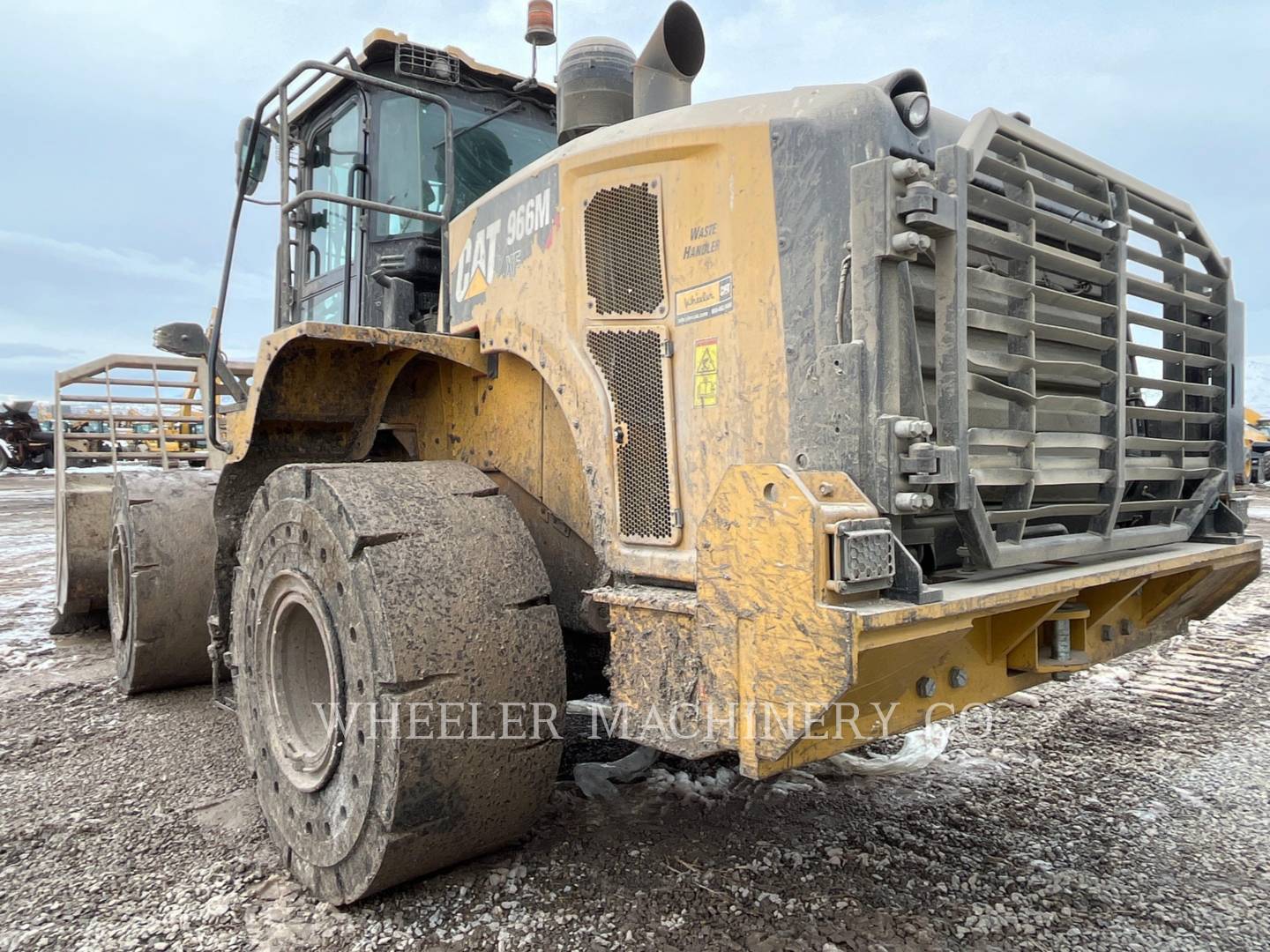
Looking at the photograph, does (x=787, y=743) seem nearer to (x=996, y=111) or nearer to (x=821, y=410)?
(x=821, y=410)

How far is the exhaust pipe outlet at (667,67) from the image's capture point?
2.90 meters

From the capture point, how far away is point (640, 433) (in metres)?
2.52

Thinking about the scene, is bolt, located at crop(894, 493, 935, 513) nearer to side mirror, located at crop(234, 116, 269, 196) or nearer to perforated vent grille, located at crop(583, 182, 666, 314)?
perforated vent grille, located at crop(583, 182, 666, 314)

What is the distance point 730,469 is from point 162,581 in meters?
3.75

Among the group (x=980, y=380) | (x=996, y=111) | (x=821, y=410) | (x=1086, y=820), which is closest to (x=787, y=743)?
(x=821, y=410)

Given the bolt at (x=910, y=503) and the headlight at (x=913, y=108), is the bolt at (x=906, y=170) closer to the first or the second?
the headlight at (x=913, y=108)

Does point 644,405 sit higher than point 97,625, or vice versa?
point 644,405

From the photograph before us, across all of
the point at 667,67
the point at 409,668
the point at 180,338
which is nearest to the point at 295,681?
the point at 409,668

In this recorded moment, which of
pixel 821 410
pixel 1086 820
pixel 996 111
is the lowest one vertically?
pixel 1086 820

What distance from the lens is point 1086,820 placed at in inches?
127

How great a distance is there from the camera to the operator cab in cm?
386

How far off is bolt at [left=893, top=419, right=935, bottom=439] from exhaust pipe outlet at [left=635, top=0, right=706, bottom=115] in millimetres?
1417

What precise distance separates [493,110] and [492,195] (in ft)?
4.04

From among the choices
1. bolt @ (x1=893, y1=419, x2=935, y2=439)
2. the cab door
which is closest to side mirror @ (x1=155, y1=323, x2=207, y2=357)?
the cab door
